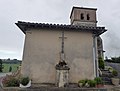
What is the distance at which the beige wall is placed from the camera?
36.8 ft

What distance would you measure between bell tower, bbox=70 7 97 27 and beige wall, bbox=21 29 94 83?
59.9 ft

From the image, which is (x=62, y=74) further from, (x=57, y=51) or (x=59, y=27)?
(x=59, y=27)

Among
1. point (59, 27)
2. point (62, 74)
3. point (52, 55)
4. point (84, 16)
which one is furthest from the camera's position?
point (84, 16)

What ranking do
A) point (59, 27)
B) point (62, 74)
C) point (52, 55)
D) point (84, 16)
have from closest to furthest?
point (62, 74), point (52, 55), point (59, 27), point (84, 16)

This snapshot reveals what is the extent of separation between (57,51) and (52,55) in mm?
488

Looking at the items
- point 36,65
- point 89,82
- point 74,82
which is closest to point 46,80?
point 36,65

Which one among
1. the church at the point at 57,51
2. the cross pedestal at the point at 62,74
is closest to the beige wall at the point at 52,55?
the church at the point at 57,51

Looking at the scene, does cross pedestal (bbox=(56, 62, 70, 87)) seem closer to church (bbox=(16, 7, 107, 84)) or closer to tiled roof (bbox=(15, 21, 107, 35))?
church (bbox=(16, 7, 107, 84))

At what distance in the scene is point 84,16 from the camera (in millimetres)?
30469

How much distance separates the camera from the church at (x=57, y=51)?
11.2m

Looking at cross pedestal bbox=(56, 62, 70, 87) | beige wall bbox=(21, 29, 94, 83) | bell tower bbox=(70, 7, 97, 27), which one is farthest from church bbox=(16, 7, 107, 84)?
bell tower bbox=(70, 7, 97, 27)

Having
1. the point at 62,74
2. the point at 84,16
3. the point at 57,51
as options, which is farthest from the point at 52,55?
the point at 84,16

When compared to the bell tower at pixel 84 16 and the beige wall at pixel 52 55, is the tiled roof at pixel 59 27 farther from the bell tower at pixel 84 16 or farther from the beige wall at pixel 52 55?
the bell tower at pixel 84 16

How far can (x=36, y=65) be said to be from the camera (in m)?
11.2
